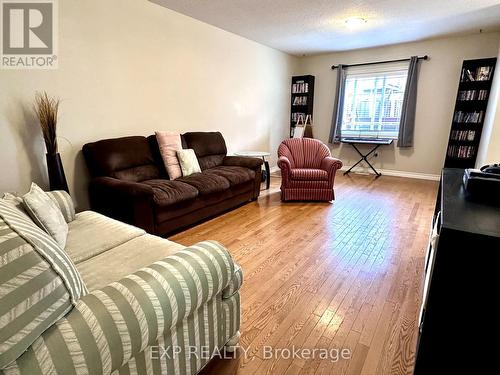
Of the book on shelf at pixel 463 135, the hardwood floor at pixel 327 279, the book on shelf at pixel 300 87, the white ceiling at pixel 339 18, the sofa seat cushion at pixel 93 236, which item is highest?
the white ceiling at pixel 339 18

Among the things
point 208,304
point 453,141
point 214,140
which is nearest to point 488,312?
point 208,304

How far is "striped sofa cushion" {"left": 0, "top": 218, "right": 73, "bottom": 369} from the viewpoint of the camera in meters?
0.62

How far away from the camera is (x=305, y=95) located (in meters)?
5.96

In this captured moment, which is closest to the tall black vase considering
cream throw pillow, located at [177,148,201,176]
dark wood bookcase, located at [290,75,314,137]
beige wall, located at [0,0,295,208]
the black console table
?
beige wall, located at [0,0,295,208]

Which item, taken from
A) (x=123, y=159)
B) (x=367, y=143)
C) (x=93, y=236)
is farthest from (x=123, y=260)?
(x=367, y=143)

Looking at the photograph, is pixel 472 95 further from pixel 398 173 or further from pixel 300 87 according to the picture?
pixel 300 87

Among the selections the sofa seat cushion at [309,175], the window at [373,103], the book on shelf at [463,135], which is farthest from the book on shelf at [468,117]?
the sofa seat cushion at [309,175]

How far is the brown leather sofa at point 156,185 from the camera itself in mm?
2381

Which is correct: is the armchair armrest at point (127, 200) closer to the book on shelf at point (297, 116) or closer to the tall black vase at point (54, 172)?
the tall black vase at point (54, 172)

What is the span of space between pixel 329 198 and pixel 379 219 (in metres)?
0.73

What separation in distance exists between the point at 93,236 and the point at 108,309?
39.0 inches

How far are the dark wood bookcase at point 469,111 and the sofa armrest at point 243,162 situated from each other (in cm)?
344

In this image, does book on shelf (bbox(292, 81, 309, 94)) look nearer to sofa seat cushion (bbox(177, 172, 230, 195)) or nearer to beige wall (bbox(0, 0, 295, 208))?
beige wall (bbox(0, 0, 295, 208))

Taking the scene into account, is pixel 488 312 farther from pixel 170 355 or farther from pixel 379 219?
pixel 379 219
